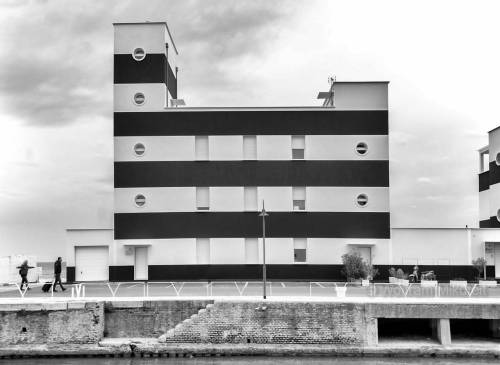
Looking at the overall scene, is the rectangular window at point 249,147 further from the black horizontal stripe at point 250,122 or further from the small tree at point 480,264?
the small tree at point 480,264

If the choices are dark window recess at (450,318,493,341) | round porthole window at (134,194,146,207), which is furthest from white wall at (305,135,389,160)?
dark window recess at (450,318,493,341)

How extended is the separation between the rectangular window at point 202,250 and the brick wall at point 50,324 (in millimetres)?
12376

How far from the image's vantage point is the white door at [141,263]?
39.0m

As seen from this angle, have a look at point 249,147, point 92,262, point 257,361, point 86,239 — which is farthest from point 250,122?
point 257,361

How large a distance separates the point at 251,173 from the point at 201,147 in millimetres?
3732

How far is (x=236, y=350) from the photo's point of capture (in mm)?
26156

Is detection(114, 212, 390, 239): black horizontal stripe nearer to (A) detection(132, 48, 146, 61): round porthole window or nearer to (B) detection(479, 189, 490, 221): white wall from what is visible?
(A) detection(132, 48, 146, 61): round porthole window

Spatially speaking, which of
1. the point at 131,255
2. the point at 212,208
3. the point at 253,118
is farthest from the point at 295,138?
the point at 131,255

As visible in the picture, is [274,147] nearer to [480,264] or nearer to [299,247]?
[299,247]

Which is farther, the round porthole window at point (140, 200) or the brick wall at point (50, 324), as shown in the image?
the round porthole window at point (140, 200)

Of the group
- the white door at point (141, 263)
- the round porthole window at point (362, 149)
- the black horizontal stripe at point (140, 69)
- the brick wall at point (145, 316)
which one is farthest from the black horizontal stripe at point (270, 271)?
the black horizontal stripe at point (140, 69)

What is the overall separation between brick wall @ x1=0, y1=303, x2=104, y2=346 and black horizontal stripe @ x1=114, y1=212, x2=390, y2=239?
12.1 m

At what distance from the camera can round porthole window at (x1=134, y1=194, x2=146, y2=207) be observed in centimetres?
3909

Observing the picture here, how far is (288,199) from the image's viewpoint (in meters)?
39.0
